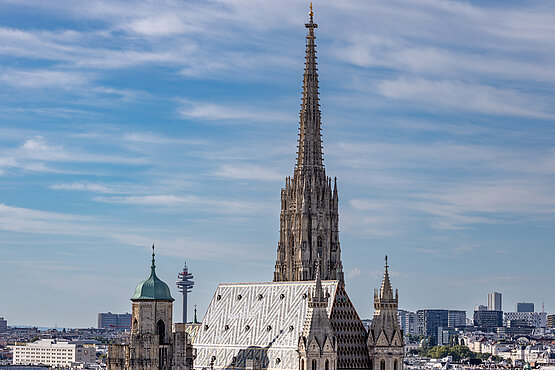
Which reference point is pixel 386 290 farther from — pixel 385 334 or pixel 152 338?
pixel 152 338

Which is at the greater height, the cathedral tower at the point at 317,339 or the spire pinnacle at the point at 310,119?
the spire pinnacle at the point at 310,119

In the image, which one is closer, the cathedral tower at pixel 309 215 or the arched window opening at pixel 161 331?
the arched window opening at pixel 161 331

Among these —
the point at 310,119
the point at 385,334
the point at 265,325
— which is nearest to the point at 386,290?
the point at 385,334

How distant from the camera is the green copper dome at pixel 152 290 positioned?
121 m

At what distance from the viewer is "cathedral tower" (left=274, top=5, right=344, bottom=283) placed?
147 metres

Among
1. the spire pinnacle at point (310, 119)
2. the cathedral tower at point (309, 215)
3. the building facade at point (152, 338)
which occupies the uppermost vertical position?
the spire pinnacle at point (310, 119)

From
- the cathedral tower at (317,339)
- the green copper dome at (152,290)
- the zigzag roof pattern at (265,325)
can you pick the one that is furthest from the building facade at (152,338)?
the cathedral tower at (317,339)

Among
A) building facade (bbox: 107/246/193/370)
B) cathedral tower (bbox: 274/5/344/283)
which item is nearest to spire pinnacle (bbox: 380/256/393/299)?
building facade (bbox: 107/246/193/370)

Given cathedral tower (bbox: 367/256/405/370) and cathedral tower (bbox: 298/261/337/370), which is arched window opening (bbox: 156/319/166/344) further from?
cathedral tower (bbox: 367/256/405/370)

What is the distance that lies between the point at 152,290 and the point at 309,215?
108 ft

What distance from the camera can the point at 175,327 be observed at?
12344 cm

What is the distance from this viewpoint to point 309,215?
14862cm

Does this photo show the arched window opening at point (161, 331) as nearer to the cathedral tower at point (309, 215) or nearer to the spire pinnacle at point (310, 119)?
the cathedral tower at point (309, 215)

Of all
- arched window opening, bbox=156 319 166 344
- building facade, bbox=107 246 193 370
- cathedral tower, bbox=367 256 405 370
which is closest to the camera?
cathedral tower, bbox=367 256 405 370
